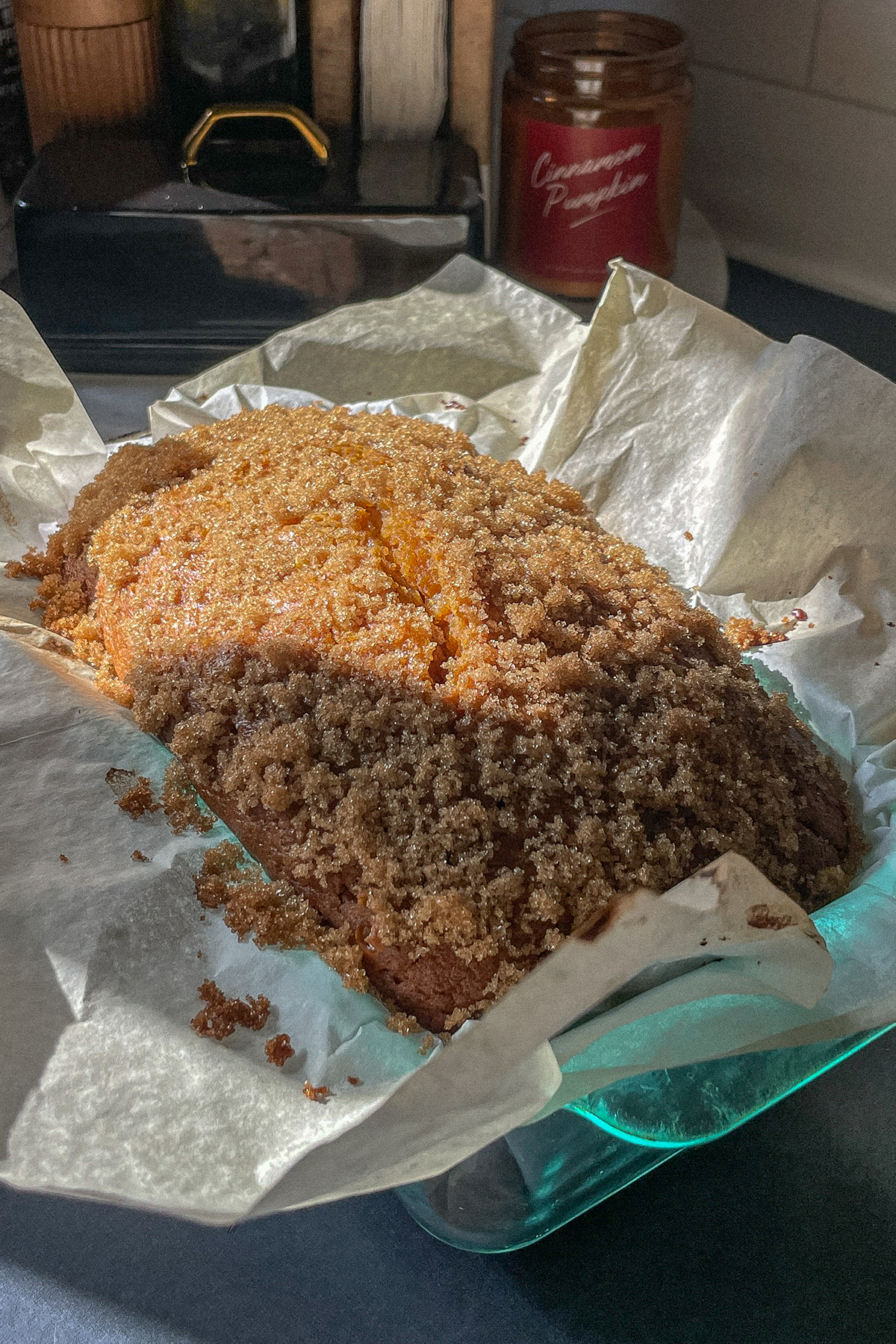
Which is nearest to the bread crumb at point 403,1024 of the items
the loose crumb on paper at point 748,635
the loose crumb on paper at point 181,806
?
the loose crumb on paper at point 181,806

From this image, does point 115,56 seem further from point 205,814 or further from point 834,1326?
point 834,1326

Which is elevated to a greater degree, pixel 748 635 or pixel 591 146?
pixel 591 146

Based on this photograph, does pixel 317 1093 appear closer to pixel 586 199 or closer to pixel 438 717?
pixel 438 717

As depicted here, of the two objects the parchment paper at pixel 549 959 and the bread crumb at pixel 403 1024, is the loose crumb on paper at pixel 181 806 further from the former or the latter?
the bread crumb at pixel 403 1024

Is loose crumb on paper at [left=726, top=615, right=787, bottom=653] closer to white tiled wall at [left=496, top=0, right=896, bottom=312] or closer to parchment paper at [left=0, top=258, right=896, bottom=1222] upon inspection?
parchment paper at [left=0, top=258, right=896, bottom=1222]

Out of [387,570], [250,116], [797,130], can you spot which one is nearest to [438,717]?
[387,570]

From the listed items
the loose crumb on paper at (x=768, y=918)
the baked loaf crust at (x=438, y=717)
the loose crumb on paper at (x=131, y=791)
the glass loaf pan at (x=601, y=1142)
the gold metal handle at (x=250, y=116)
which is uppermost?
the gold metal handle at (x=250, y=116)

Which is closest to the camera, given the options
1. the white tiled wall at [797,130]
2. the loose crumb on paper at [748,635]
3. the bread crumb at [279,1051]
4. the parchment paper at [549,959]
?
the parchment paper at [549,959]

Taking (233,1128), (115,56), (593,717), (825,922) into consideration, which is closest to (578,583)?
(593,717)
